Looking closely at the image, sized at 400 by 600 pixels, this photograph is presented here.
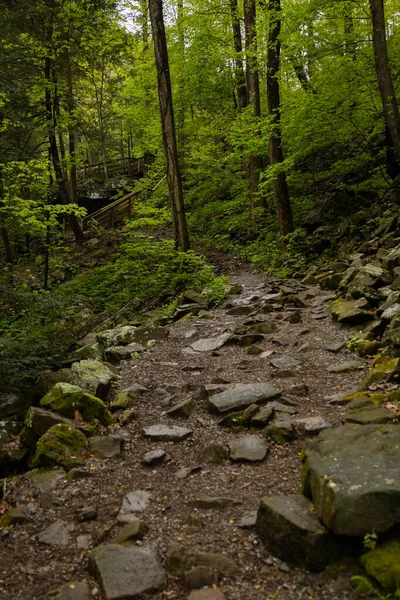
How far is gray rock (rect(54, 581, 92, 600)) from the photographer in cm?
233

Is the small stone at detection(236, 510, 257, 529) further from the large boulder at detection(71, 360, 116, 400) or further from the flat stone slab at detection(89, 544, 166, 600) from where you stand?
the large boulder at detection(71, 360, 116, 400)

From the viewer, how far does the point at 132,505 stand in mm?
3139

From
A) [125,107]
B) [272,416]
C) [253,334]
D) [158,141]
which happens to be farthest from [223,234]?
[272,416]

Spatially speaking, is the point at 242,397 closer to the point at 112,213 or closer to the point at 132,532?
the point at 132,532

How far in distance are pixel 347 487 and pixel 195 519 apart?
109 cm

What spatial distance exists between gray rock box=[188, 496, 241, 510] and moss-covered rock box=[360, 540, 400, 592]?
101 cm

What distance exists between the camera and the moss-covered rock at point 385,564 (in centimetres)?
206

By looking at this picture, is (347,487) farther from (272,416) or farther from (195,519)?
(272,416)

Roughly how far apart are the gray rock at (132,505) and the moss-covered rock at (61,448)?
2.55ft

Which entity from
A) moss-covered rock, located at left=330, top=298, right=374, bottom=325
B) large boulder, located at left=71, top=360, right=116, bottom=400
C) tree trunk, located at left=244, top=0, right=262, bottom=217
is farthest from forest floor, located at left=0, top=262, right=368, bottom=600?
tree trunk, located at left=244, top=0, right=262, bottom=217

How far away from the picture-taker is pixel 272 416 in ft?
13.5

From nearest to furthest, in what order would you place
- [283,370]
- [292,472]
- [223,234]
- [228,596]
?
[228,596], [292,472], [283,370], [223,234]

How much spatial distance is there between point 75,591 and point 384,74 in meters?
11.0

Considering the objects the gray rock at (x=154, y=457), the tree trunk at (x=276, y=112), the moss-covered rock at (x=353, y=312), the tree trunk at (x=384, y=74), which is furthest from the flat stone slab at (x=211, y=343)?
the tree trunk at (x=384, y=74)
